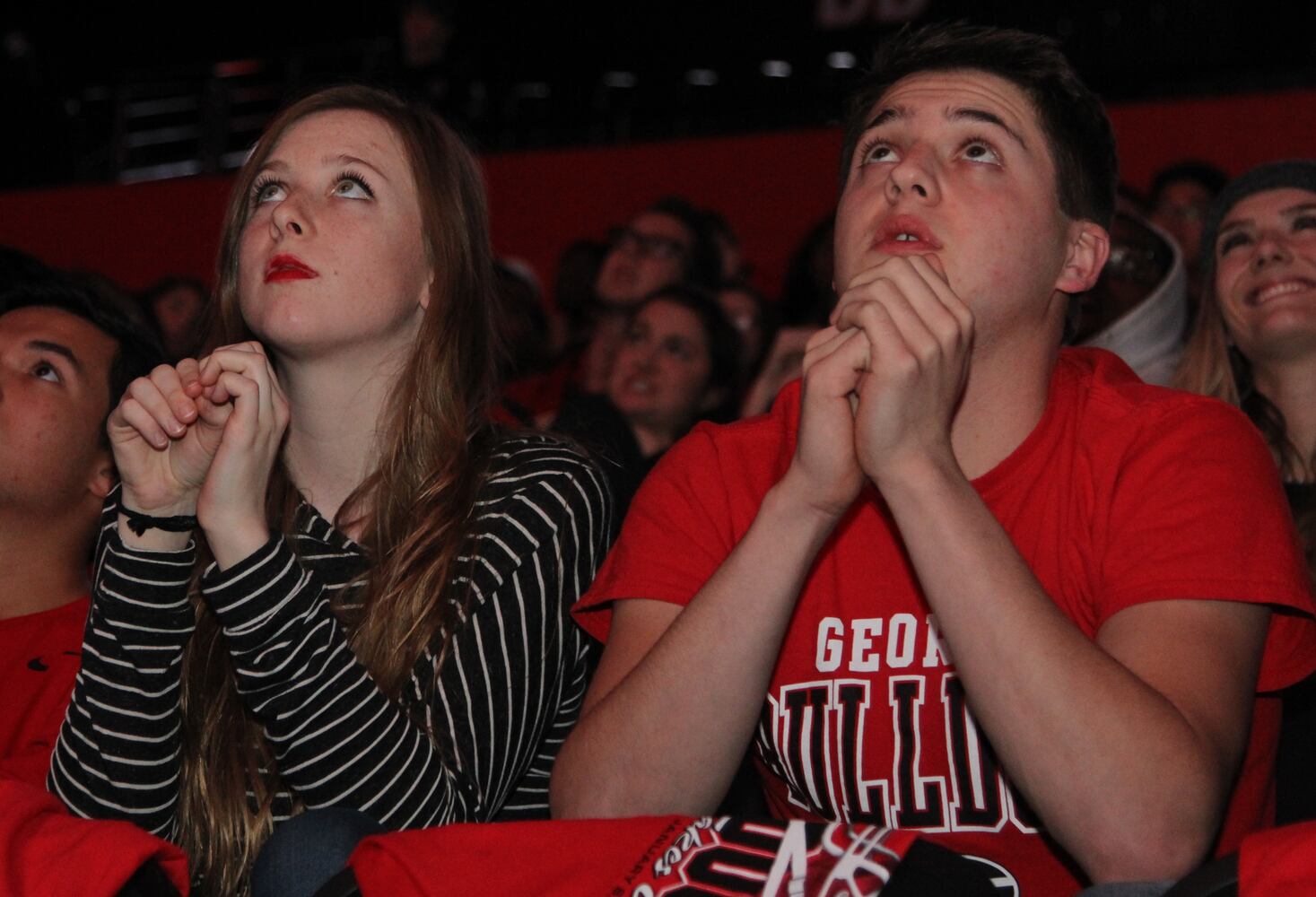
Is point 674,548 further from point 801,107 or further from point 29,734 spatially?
point 801,107

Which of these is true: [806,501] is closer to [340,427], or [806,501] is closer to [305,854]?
[305,854]

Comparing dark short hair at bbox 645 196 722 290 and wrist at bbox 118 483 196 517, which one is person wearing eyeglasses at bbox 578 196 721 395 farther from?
wrist at bbox 118 483 196 517

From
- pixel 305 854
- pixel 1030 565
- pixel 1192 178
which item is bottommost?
pixel 305 854

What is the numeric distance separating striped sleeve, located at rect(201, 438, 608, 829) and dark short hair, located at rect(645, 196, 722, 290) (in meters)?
2.35

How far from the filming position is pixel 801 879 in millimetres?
1040

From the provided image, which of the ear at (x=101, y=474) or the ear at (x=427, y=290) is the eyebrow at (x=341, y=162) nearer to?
the ear at (x=427, y=290)

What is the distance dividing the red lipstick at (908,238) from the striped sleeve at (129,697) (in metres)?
0.84

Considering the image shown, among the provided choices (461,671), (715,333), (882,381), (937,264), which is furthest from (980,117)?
(715,333)

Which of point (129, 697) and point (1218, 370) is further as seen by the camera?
point (1218, 370)

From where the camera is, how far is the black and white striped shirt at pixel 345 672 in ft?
5.04

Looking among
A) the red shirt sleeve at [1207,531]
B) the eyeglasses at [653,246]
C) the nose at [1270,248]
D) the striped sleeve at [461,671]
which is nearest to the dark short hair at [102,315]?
the striped sleeve at [461,671]

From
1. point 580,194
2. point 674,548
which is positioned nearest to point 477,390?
point 674,548

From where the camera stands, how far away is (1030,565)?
1.47 meters

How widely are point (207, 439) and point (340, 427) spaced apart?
259 millimetres
